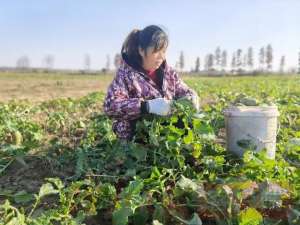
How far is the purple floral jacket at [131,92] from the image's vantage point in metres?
3.35

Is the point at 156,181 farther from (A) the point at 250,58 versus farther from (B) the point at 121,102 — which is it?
(A) the point at 250,58

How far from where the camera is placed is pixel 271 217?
2.35 meters

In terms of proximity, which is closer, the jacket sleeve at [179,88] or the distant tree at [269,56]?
the jacket sleeve at [179,88]

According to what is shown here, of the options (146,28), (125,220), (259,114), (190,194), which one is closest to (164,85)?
(146,28)

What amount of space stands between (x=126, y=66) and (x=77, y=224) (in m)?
1.68

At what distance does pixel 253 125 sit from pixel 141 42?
99 centimetres

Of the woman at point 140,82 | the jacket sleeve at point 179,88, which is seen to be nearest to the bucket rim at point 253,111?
the woman at point 140,82

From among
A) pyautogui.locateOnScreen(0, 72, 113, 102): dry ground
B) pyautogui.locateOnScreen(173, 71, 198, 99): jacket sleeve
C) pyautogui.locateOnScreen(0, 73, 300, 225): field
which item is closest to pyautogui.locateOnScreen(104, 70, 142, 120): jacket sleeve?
pyautogui.locateOnScreen(0, 73, 300, 225): field

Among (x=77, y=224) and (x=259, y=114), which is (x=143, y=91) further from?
(x=77, y=224)

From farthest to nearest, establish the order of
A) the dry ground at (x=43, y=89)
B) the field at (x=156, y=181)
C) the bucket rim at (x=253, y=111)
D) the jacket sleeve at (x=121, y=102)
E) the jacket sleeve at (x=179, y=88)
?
the dry ground at (x=43, y=89) < the jacket sleeve at (x=179, y=88) < the jacket sleeve at (x=121, y=102) < the bucket rim at (x=253, y=111) < the field at (x=156, y=181)

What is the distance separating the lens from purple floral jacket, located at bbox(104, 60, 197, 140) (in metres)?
3.35

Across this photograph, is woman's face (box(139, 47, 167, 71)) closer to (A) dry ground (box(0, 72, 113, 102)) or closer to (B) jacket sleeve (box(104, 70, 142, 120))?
(B) jacket sleeve (box(104, 70, 142, 120))

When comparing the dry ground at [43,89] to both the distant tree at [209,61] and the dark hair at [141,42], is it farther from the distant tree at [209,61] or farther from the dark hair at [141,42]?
the distant tree at [209,61]

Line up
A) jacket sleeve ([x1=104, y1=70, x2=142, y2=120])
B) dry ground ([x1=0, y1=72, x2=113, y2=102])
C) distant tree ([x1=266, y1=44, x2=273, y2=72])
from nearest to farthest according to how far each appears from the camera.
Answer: jacket sleeve ([x1=104, y1=70, x2=142, y2=120]), dry ground ([x1=0, y1=72, x2=113, y2=102]), distant tree ([x1=266, y1=44, x2=273, y2=72])
